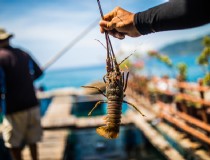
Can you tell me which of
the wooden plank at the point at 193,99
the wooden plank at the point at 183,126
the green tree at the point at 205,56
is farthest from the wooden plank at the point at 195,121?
the green tree at the point at 205,56

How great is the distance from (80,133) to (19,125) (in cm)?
482

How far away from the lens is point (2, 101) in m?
4.95

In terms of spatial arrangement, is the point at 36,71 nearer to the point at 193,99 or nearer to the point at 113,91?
the point at 193,99

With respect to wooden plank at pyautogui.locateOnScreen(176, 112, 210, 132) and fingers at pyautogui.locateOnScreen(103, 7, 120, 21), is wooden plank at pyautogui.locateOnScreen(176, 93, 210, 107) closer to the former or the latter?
wooden plank at pyautogui.locateOnScreen(176, 112, 210, 132)

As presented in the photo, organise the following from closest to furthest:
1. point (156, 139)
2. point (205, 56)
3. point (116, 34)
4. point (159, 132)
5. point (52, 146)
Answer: point (116, 34), point (52, 146), point (205, 56), point (156, 139), point (159, 132)

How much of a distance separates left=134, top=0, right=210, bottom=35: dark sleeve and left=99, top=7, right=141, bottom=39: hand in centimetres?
3

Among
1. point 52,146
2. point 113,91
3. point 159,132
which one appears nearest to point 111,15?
point 113,91

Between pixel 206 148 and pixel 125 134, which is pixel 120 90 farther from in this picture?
pixel 125 134

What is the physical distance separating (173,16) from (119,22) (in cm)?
26

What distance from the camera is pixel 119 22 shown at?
1543 millimetres

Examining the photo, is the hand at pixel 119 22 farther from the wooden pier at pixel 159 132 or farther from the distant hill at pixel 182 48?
the distant hill at pixel 182 48

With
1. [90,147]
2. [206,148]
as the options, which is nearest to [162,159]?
[206,148]

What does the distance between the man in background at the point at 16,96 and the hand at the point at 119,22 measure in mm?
3613

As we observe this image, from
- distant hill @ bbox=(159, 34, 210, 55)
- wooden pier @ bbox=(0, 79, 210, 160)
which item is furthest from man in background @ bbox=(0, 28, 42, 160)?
distant hill @ bbox=(159, 34, 210, 55)
